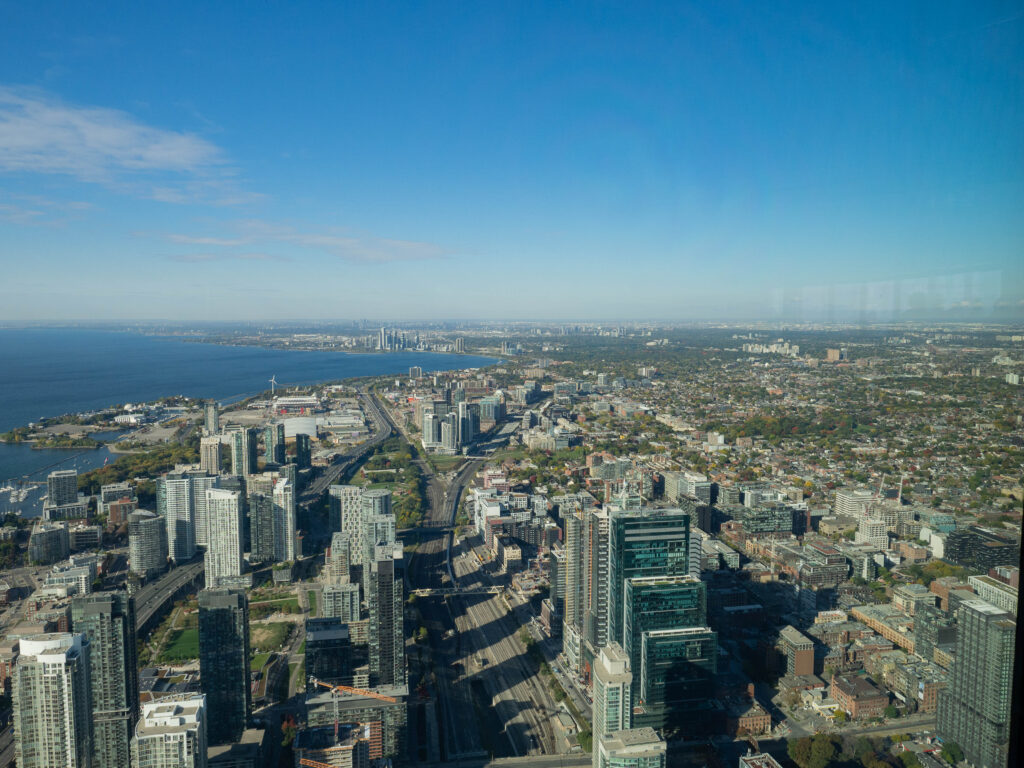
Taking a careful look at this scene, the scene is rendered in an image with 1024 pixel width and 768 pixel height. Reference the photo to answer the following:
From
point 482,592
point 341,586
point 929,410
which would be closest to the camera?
point 929,410

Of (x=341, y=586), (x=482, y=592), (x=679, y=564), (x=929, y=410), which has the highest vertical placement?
(x=929, y=410)

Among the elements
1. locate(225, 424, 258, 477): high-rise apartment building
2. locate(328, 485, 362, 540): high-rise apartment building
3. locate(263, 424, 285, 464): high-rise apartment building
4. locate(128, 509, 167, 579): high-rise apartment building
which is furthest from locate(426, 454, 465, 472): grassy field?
locate(128, 509, 167, 579): high-rise apartment building

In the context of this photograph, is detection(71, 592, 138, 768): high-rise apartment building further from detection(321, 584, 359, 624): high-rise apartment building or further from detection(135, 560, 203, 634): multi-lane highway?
detection(135, 560, 203, 634): multi-lane highway

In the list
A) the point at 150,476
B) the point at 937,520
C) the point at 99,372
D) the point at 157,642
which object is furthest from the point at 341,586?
the point at 99,372

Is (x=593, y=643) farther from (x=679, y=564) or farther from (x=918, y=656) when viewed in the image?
(x=918, y=656)

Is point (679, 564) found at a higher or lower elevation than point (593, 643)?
higher

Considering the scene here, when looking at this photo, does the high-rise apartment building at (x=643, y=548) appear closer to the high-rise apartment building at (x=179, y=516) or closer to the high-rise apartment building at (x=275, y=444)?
the high-rise apartment building at (x=179, y=516)
